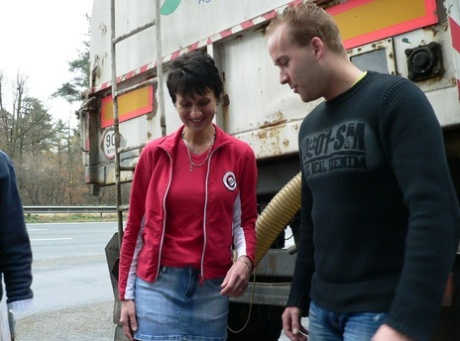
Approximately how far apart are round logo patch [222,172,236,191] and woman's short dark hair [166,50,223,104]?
305mm

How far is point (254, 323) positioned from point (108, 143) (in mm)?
1669

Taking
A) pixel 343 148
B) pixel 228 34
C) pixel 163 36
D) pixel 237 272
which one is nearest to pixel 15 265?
pixel 237 272

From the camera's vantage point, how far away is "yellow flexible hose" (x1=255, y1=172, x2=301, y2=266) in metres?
2.64

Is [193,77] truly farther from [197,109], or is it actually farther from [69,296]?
[69,296]

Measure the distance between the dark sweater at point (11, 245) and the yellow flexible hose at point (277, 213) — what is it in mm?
1168

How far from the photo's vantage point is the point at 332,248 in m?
1.53

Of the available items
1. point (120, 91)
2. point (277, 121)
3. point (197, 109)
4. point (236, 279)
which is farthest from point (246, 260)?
point (120, 91)

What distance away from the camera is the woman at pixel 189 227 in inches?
79.3

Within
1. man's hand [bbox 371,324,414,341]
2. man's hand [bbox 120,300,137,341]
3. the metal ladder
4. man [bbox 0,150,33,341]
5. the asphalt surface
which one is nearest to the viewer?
man's hand [bbox 371,324,414,341]

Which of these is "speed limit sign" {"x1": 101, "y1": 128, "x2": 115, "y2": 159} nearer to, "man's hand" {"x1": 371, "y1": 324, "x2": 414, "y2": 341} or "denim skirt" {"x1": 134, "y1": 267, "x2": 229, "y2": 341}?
"denim skirt" {"x1": 134, "y1": 267, "x2": 229, "y2": 341}

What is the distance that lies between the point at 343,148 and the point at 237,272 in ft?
2.30

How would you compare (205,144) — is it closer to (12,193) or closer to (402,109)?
(12,193)

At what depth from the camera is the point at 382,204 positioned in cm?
144

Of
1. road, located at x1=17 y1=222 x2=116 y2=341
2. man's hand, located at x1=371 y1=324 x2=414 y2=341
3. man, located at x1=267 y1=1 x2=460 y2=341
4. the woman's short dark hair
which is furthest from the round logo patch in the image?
road, located at x1=17 y1=222 x2=116 y2=341
